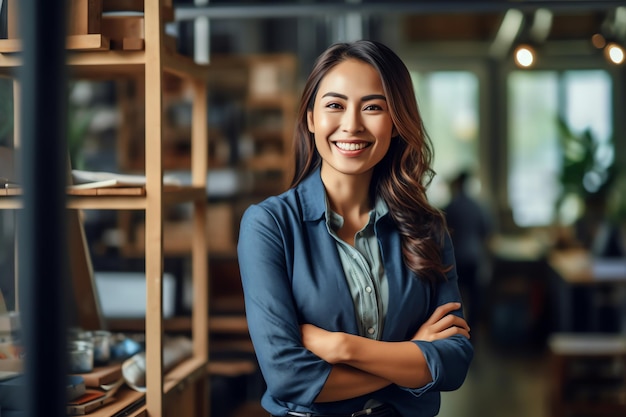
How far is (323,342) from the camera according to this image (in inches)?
66.3

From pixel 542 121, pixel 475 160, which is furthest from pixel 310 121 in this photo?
pixel 542 121

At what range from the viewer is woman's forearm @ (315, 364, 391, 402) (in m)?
1.67

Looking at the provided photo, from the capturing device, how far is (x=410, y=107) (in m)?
1.81

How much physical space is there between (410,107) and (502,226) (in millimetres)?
9220

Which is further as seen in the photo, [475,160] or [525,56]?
[475,160]

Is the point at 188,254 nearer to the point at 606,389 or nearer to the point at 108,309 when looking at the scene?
the point at 108,309

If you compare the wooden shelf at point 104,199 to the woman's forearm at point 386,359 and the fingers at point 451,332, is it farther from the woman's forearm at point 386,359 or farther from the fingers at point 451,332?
the fingers at point 451,332

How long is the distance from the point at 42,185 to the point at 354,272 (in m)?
0.89

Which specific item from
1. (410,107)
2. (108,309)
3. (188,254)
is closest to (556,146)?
(188,254)

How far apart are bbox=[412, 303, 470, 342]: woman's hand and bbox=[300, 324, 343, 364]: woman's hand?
0.75 ft

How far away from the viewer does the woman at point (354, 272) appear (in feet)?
5.51

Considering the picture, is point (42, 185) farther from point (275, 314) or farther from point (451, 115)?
point (451, 115)

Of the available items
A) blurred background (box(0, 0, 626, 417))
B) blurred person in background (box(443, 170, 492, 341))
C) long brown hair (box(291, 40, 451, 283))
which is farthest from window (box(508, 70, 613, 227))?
long brown hair (box(291, 40, 451, 283))

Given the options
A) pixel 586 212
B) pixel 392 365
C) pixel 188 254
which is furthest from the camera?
pixel 586 212
